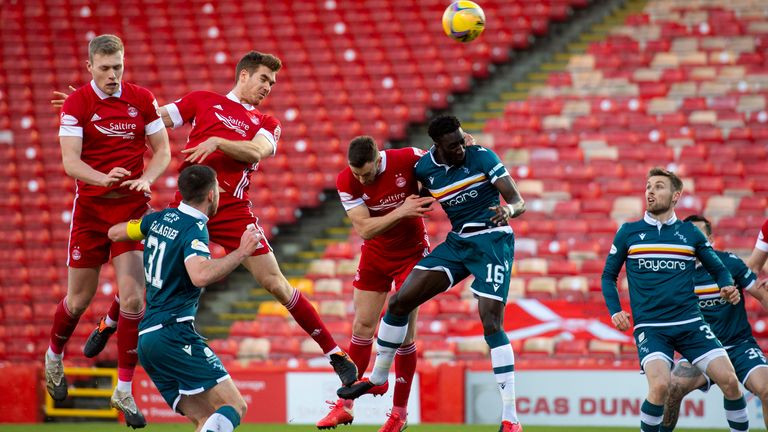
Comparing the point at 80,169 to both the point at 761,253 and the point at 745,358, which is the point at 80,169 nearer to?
the point at 745,358

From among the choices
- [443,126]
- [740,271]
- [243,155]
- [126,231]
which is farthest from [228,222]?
[740,271]

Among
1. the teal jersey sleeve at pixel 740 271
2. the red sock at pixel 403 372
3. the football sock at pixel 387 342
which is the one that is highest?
the teal jersey sleeve at pixel 740 271

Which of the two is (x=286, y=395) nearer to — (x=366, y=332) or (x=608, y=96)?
(x=366, y=332)

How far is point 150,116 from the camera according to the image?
8.38 metres

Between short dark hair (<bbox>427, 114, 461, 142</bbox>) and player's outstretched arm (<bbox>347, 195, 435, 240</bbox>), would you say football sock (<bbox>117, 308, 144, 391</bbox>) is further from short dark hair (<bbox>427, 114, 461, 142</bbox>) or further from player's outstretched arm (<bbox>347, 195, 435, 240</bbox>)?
short dark hair (<bbox>427, 114, 461, 142</bbox>)

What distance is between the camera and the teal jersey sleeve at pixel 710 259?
26.7 feet

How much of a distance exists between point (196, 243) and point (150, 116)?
1864 millimetres

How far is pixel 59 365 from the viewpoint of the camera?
8.89 m

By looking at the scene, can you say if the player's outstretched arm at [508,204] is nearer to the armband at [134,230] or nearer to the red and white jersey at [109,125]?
the armband at [134,230]

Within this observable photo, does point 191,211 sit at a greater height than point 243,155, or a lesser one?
lesser

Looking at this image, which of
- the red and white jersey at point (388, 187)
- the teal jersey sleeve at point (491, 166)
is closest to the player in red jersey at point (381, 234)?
the red and white jersey at point (388, 187)

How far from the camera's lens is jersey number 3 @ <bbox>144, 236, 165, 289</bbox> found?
7.00m

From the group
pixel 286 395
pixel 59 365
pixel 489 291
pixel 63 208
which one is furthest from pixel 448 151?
pixel 63 208

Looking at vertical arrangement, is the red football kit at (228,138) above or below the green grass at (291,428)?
above
